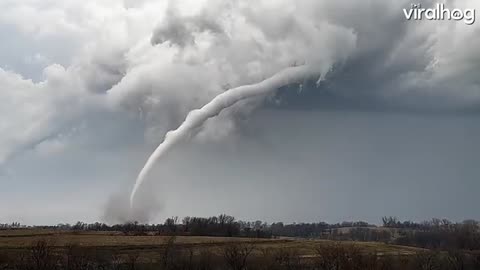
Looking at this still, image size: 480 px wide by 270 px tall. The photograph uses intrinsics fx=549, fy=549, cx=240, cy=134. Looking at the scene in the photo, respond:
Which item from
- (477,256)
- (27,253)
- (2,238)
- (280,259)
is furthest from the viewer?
(2,238)

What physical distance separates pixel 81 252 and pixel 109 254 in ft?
21.6

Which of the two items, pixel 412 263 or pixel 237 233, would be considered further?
pixel 237 233

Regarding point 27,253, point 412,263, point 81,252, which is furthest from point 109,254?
point 412,263

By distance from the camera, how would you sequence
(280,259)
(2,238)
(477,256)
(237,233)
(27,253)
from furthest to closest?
(237,233) < (2,238) < (477,256) < (280,259) < (27,253)

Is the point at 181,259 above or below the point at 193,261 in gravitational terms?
above

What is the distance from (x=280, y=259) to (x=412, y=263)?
1000 inches

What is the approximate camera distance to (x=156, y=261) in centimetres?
9412

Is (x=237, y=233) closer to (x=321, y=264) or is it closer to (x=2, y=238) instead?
(x=2, y=238)

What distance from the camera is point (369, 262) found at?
93250 millimetres

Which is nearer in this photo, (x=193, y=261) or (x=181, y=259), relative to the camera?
(x=193, y=261)

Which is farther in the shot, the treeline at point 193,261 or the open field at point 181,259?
the open field at point 181,259

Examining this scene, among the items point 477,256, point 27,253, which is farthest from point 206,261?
point 477,256

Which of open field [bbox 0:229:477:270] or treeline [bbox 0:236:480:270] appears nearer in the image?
treeline [bbox 0:236:480:270]

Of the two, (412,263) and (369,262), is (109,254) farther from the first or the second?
(412,263)
